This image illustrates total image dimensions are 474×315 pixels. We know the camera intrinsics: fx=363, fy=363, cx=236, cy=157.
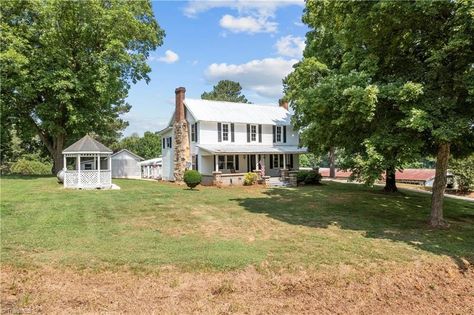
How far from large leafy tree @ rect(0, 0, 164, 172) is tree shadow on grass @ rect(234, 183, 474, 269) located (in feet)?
57.6

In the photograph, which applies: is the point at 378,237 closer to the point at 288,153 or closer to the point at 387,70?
the point at 387,70

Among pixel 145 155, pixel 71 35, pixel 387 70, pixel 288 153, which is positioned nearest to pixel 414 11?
pixel 387 70

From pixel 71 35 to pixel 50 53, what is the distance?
2.29 meters

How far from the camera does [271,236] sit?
11.3 metres

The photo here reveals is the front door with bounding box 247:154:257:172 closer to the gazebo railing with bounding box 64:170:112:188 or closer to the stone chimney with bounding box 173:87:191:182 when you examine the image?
the stone chimney with bounding box 173:87:191:182

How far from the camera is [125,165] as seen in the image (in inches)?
1663

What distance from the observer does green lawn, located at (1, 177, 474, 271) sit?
29.8ft

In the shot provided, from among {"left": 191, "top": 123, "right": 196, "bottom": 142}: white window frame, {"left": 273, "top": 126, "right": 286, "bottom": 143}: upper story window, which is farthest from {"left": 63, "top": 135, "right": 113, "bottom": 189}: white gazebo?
{"left": 273, "top": 126, "right": 286, "bottom": 143}: upper story window

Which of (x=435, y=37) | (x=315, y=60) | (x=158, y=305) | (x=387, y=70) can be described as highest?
(x=315, y=60)

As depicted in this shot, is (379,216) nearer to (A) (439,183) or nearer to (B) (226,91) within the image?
(A) (439,183)

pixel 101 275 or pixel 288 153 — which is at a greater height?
pixel 288 153

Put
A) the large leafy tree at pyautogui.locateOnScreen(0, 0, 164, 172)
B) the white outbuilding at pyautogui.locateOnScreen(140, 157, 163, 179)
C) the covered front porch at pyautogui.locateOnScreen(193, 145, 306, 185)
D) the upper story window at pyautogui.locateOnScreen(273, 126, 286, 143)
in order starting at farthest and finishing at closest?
the white outbuilding at pyautogui.locateOnScreen(140, 157, 163, 179) < the upper story window at pyautogui.locateOnScreen(273, 126, 286, 143) < the covered front porch at pyautogui.locateOnScreen(193, 145, 306, 185) < the large leafy tree at pyautogui.locateOnScreen(0, 0, 164, 172)

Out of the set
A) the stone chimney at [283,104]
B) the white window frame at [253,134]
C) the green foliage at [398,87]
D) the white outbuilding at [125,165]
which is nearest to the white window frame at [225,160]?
the white window frame at [253,134]

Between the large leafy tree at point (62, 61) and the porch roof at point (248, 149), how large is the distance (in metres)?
9.47
